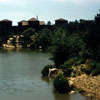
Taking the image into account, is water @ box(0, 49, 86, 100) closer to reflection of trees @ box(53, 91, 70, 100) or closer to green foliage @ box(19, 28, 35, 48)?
reflection of trees @ box(53, 91, 70, 100)

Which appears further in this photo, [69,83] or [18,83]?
[18,83]

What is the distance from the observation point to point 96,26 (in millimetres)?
44969

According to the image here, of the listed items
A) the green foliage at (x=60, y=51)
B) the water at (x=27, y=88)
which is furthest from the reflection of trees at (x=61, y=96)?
the green foliage at (x=60, y=51)

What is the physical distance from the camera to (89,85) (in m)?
31.2

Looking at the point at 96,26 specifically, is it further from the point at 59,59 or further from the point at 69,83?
the point at 69,83

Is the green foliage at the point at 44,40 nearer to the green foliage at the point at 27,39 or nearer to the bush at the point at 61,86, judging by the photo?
the green foliage at the point at 27,39

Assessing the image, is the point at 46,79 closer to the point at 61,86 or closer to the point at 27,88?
the point at 27,88

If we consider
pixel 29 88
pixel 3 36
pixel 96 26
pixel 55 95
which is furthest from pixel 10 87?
pixel 3 36

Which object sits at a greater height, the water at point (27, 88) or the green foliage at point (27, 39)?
the green foliage at point (27, 39)

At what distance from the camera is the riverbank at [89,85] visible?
27781 millimetres

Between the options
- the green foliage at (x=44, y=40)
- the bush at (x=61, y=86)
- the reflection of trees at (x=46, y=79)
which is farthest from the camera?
→ the green foliage at (x=44, y=40)

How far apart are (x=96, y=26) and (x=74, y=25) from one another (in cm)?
7319

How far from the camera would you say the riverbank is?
91.1 feet

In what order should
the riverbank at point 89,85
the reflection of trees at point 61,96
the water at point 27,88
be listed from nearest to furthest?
the riverbank at point 89,85 < the reflection of trees at point 61,96 < the water at point 27,88
